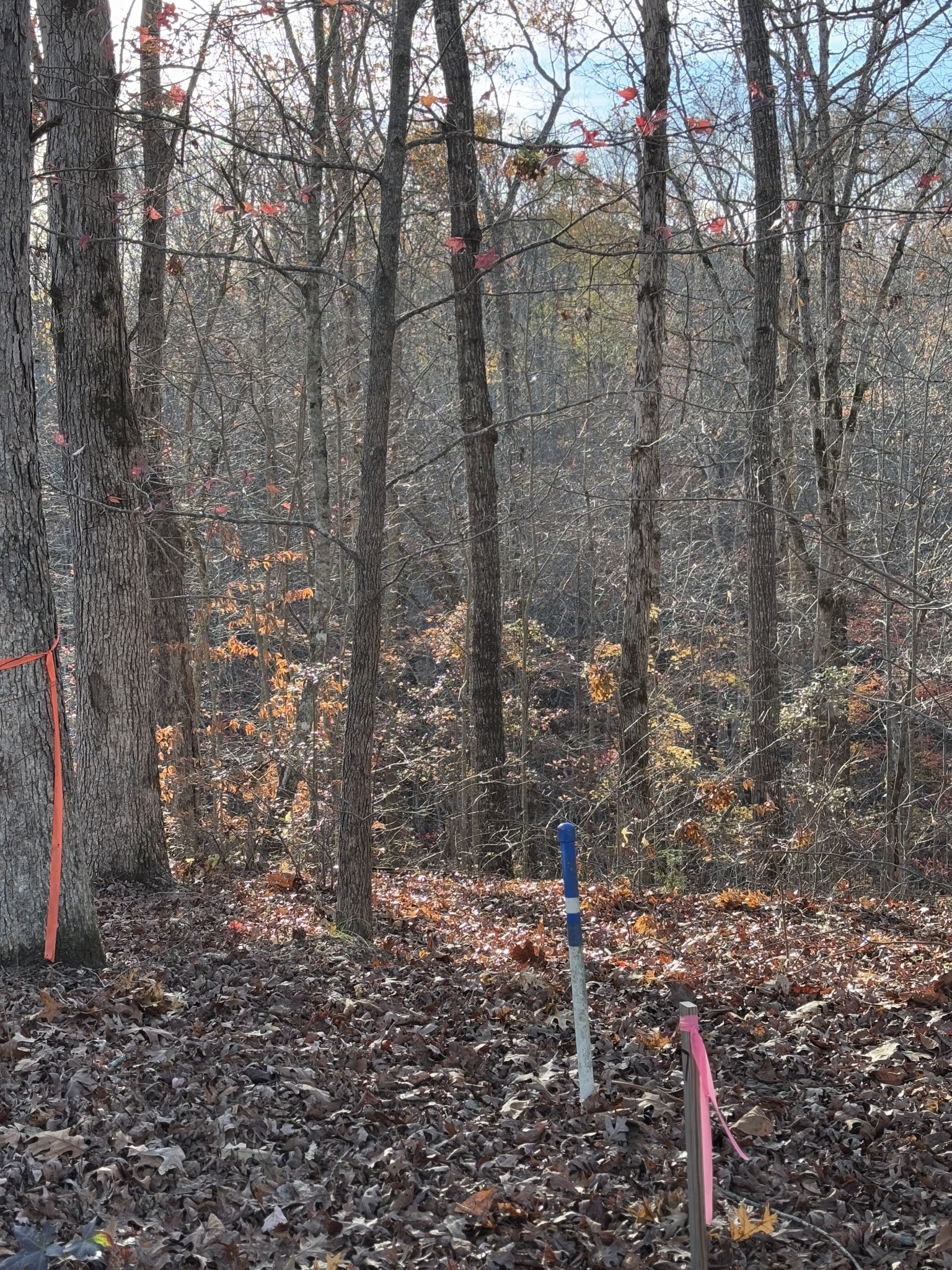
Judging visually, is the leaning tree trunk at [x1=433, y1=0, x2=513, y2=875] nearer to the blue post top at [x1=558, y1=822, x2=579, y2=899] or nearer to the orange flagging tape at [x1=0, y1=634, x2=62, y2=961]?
the orange flagging tape at [x1=0, y1=634, x2=62, y2=961]

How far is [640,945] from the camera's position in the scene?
753cm

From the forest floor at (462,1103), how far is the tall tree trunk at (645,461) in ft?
12.8

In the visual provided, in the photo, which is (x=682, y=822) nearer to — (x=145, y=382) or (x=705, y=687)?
(x=145, y=382)

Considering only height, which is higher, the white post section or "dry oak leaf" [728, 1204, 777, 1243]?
the white post section

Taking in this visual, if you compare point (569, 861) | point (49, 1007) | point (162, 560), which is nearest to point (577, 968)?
point (569, 861)

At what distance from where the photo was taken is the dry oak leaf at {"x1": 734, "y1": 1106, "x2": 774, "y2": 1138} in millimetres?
4461

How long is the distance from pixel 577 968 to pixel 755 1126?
95 centimetres

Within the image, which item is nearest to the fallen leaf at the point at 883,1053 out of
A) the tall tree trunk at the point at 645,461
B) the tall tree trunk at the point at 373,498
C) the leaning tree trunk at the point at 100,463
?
the tall tree trunk at the point at 373,498

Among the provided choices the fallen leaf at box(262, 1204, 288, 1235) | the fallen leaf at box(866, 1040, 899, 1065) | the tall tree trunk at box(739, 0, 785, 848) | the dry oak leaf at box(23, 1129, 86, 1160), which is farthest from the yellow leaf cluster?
the fallen leaf at box(262, 1204, 288, 1235)

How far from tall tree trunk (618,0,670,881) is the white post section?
645 centimetres

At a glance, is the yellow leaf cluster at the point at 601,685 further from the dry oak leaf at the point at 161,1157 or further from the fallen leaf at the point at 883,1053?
the dry oak leaf at the point at 161,1157

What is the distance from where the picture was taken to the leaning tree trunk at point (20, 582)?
587 centimetres

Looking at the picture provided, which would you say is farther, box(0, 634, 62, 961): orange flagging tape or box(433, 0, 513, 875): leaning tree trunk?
box(433, 0, 513, 875): leaning tree trunk

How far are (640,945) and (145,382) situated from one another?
8.32 metres
